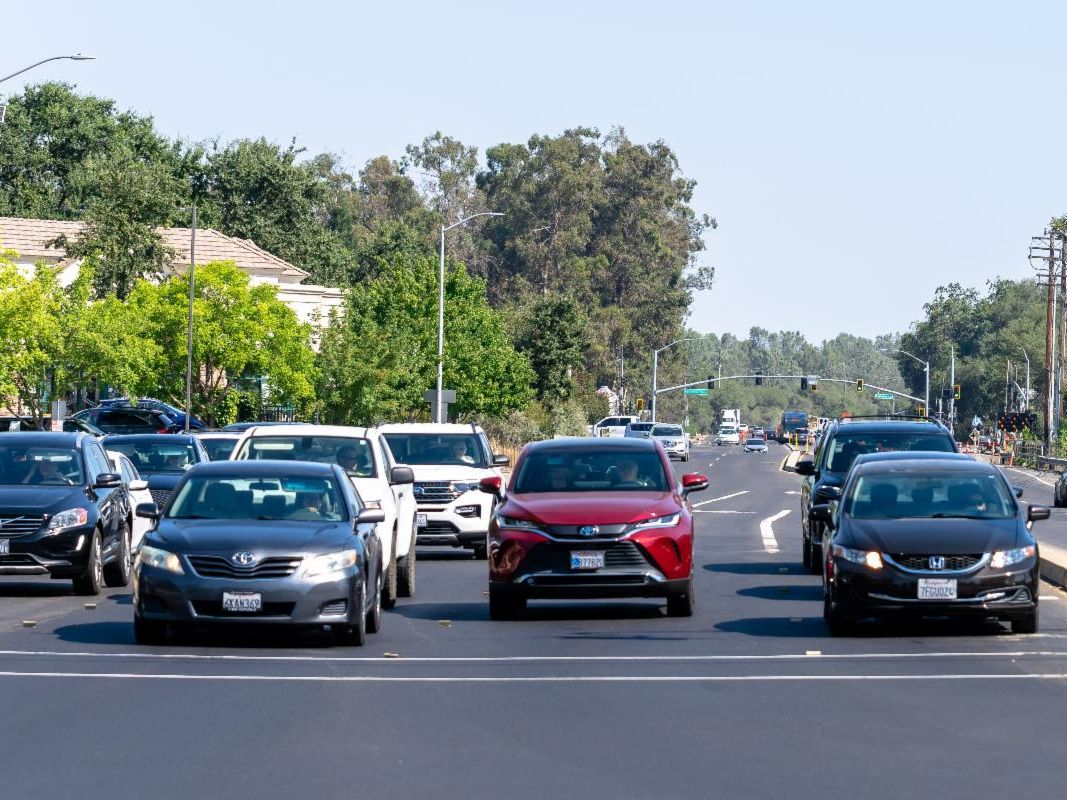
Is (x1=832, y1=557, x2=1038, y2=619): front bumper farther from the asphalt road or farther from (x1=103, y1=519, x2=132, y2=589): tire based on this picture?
(x1=103, y1=519, x2=132, y2=589): tire

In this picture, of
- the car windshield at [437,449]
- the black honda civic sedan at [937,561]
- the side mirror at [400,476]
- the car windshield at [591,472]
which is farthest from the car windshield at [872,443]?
the black honda civic sedan at [937,561]

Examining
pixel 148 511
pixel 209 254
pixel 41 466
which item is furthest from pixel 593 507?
pixel 209 254

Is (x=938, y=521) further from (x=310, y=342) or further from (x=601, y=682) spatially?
(x=310, y=342)

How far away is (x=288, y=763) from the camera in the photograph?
10125mm

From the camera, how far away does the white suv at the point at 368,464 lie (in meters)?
20.7

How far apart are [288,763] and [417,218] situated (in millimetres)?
129177

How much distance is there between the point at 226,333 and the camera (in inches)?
2469

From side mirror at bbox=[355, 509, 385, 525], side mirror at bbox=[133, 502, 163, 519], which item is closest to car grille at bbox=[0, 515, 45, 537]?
side mirror at bbox=[133, 502, 163, 519]

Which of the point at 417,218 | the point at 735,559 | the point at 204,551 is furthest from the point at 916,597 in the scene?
the point at 417,218

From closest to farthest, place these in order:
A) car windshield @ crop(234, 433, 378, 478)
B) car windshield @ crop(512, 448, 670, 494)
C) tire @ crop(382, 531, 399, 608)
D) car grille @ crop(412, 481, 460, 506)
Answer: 1. car windshield @ crop(512, 448, 670, 494)
2. tire @ crop(382, 531, 399, 608)
3. car windshield @ crop(234, 433, 378, 478)
4. car grille @ crop(412, 481, 460, 506)

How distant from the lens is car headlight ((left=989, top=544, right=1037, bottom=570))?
16.7 meters

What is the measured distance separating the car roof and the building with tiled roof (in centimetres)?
5938

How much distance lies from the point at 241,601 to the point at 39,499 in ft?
20.8

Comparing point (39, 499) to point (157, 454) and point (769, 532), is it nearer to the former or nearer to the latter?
point (157, 454)
